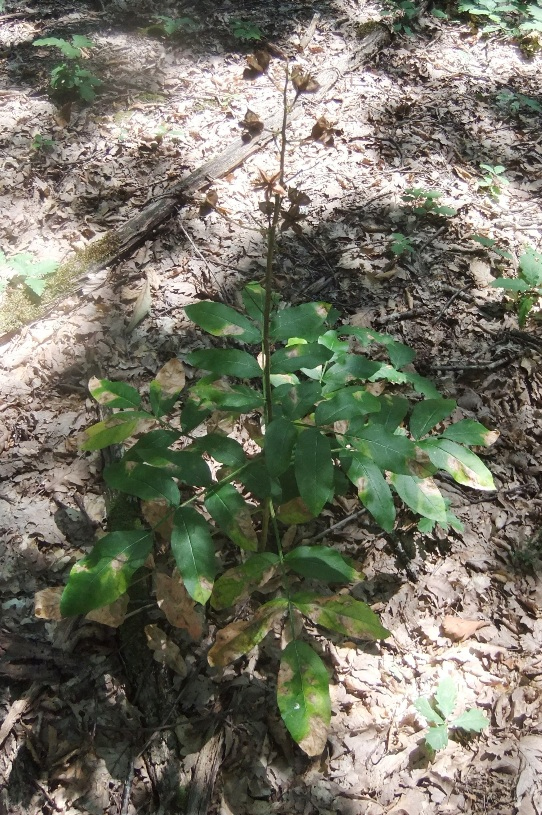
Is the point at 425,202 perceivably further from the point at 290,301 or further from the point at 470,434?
the point at 470,434

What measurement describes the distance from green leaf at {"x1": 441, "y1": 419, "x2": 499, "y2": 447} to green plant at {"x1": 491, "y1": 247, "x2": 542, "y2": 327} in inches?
59.1

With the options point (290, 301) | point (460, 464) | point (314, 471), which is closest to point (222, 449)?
point (314, 471)

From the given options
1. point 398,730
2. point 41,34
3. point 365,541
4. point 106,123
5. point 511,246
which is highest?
point 41,34

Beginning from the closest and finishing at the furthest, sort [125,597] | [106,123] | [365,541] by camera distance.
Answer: [125,597] → [365,541] → [106,123]

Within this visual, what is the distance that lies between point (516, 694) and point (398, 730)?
0.50 m

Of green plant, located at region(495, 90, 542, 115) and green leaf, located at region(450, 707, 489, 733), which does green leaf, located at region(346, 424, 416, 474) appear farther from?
green plant, located at region(495, 90, 542, 115)

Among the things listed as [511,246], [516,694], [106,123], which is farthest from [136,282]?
[516,694]

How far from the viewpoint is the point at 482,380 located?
3053 mm

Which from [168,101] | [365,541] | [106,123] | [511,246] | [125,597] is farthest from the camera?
[168,101]

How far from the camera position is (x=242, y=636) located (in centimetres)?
155

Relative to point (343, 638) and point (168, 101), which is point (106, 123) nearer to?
point (168, 101)

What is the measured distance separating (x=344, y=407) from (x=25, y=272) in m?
2.43

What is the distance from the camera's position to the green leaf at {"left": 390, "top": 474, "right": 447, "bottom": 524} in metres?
1.79

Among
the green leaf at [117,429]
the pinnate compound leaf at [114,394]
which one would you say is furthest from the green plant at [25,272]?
the green leaf at [117,429]
